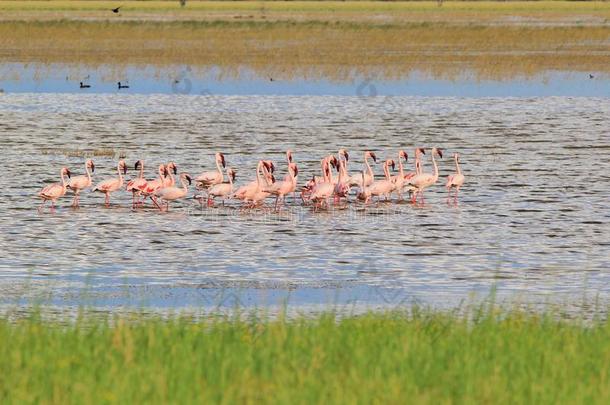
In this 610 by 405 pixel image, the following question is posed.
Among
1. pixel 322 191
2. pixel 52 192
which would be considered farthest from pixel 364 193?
pixel 52 192

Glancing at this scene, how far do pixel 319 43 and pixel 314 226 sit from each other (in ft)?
173

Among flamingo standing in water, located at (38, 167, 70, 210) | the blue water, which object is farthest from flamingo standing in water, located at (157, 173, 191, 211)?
the blue water

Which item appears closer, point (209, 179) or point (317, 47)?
point (209, 179)

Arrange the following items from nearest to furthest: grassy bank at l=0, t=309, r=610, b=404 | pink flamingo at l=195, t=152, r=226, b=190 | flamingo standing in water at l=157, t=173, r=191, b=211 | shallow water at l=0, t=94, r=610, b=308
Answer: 1. grassy bank at l=0, t=309, r=610, b=404
2. shallow water at l=0, t=94, r=610, b=308
3. flamingo standing in water at l=157, t=173, r=191, b=211
4. pink flamingo at l=195, t=152, r=226, b=190

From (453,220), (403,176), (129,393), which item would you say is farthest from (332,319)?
(403,176)

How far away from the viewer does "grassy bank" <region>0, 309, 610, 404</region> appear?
942 cm

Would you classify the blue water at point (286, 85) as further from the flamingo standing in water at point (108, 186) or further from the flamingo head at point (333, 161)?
the flamingo standing in water at point (108, 186)

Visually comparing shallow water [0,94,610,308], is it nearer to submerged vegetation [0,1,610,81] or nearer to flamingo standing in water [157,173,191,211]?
flamingo standing in water [157,173,191,211]

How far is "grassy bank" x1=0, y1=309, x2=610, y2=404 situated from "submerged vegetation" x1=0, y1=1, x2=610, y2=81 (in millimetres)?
42113

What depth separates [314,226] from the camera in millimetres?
20578

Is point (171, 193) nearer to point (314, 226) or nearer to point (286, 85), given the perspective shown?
point (314, 226)

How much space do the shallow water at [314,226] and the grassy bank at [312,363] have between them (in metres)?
2.02

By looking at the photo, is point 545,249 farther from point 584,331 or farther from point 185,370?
point 185,370

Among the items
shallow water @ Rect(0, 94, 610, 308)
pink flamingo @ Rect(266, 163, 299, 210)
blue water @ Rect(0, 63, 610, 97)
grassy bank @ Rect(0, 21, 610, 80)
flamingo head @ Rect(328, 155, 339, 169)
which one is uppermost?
grassy bank @ Rect(0, 21, 610, 80)
